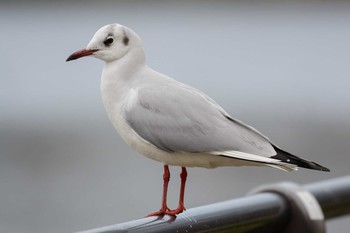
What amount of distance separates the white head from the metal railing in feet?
0.66

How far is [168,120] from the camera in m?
1.23

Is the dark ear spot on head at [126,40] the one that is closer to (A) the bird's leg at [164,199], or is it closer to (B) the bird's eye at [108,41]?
(B) the bird's eye at [108,41]

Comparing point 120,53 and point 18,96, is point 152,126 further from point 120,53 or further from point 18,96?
point 18,96

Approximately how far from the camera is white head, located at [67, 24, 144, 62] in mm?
1134

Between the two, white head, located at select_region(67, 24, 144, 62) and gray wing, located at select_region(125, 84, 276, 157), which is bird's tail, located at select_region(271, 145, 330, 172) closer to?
gray wing, located at select_region(125, 84, 276, 157)

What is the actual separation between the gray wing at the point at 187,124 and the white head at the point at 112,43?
6 centimetres

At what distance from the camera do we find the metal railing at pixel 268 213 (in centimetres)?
118

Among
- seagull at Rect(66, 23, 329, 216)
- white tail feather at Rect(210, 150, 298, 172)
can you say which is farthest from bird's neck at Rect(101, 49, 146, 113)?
white tail feather at Rect(210, 150, 298, 172)

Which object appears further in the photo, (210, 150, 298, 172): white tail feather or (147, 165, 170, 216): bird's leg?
(147, 165, 170, 216): bird's leg

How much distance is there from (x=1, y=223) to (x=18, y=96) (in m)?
3.48

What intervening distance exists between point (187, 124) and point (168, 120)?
28mm

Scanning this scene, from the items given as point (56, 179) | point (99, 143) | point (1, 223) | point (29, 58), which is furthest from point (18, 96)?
point (1, 223)

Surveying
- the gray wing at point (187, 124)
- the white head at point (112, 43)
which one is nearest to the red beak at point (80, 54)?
the white head at point (112, 43)

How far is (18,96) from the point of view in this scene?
8180 millimetres
